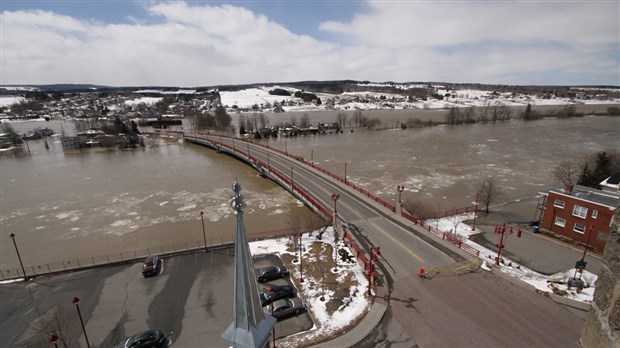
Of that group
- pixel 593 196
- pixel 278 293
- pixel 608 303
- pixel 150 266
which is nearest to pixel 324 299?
pixel 278 293

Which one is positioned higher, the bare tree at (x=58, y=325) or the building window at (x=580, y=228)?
the building window at (x=580, y=228)

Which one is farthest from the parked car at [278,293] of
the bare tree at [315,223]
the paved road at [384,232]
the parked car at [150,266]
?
the parked car at [150,266]

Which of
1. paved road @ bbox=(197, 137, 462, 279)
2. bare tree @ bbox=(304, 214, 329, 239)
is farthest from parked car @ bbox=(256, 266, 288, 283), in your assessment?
paved road @ bbox=(197, 137, 462, 279)

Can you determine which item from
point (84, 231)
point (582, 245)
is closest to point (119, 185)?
point (84, 231)

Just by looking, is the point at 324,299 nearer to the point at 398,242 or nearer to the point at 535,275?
the point at 398,242

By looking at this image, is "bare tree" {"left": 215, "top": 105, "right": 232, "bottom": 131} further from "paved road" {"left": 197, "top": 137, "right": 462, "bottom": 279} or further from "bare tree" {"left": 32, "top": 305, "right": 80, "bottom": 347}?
"bare tree" {"left": 32, "top": 305, "right": 80, "bottom": 347}

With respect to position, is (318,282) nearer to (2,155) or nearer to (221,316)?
(221,316)

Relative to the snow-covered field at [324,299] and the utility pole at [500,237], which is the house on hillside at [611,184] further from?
the snow-covered field at [324,299]
